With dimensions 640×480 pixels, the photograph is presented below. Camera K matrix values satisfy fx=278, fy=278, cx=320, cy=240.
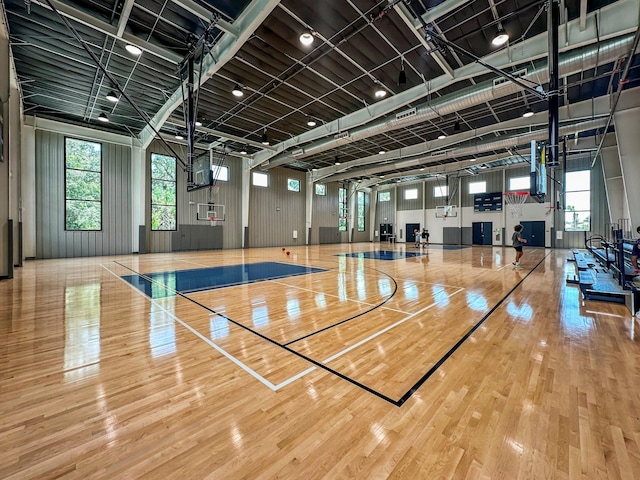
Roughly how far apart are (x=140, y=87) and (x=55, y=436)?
11.2 m

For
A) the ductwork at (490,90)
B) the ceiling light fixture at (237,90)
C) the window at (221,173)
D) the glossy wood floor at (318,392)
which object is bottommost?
the glossy wood floor at (318,392)

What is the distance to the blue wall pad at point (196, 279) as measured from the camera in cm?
629

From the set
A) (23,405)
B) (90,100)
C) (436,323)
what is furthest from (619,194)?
(90,100)

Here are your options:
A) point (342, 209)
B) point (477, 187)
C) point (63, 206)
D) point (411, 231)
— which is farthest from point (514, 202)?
point (63, 206)

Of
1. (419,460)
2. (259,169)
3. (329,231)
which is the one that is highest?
(259,169)

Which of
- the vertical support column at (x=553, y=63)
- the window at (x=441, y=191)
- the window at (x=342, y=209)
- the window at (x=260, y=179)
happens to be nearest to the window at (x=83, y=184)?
the window at (x=260, y=179)

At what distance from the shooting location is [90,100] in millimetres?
10977

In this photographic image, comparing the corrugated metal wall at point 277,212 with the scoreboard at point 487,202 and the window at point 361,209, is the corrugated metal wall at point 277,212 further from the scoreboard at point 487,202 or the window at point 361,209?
the scoreboard at point 487,202

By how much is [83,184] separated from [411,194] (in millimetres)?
24214

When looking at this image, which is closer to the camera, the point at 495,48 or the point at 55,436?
the point at 55,436

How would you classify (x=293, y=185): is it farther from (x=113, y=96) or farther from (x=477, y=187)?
(x=477, y=187)

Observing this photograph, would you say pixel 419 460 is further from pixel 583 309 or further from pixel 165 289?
pixel 165 289

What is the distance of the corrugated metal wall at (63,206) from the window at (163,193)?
1122mm

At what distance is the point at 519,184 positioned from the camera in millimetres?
20641
